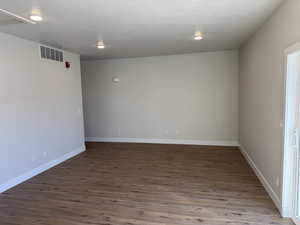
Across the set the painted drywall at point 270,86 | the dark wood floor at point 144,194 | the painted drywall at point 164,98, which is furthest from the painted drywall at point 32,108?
the painted drywall at point 270,86

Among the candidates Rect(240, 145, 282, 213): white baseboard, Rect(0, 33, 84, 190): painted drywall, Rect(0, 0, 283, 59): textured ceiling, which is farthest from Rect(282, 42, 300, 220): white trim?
Rect(0, 33, 84, 190): painted drywall

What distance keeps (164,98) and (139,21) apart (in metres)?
3.43

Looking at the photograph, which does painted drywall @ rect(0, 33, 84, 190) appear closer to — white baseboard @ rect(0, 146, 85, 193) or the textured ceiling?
white baseboard @ rect(0, 146, 85, 193)

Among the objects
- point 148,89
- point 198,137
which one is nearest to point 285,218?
point 198,137

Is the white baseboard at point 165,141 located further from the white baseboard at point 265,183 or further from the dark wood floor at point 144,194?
the white baseboard at point 265,183

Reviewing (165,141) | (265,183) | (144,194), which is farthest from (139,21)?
(165,141)

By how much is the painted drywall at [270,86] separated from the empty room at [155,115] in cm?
2

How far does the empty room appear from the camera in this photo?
258 centimetres

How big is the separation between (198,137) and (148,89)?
6.65ft

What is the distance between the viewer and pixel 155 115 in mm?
6484

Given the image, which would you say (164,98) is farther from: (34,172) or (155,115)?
(34,172)

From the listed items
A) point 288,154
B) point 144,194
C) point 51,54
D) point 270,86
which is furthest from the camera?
point 51,54

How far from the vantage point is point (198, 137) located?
625 centimetres

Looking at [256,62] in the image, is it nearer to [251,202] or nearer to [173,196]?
[251,202]
